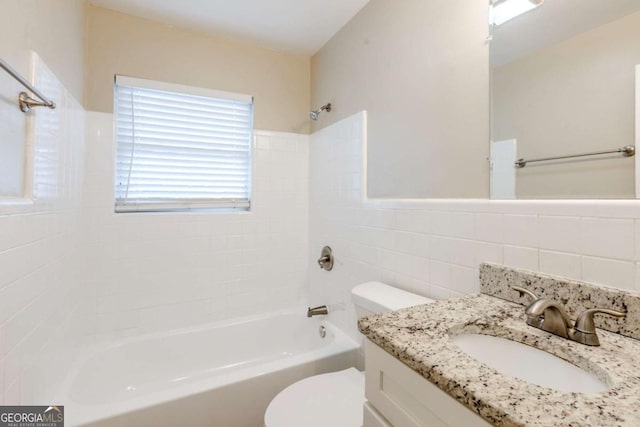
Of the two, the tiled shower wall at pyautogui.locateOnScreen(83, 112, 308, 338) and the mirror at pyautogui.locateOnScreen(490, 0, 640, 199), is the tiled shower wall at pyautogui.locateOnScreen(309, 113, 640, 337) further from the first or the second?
the tiled shower wall at pyautogui.locateOnScreen(83, 112, 308, 338)

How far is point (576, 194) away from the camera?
0.87 m

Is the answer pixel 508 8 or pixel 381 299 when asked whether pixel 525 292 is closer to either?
pixel 381 299

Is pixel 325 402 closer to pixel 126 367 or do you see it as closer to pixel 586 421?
pixel 586 421

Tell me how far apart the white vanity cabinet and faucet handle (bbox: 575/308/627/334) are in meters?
0.42

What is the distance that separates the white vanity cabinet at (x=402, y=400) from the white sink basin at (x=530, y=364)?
0.21m

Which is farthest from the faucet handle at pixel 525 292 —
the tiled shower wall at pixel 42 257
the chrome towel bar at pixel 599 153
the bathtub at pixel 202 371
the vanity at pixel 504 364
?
the tiled shower wall at pixel 42 257

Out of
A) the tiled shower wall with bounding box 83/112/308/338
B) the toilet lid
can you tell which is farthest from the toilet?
the tiled shower wall with bounding box 83/112/308/338

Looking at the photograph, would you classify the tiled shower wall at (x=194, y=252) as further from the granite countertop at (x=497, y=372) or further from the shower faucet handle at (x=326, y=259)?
the granite countertop at (x=497, y=372)

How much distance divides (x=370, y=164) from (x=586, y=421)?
144cm

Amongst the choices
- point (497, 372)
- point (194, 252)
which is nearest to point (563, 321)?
point (497, 372)

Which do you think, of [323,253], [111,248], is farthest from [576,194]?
[111,248]

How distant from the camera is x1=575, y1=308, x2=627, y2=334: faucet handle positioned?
2.32 ft

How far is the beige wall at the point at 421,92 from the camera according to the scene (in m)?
1.16

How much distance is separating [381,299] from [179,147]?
1.69 meters
